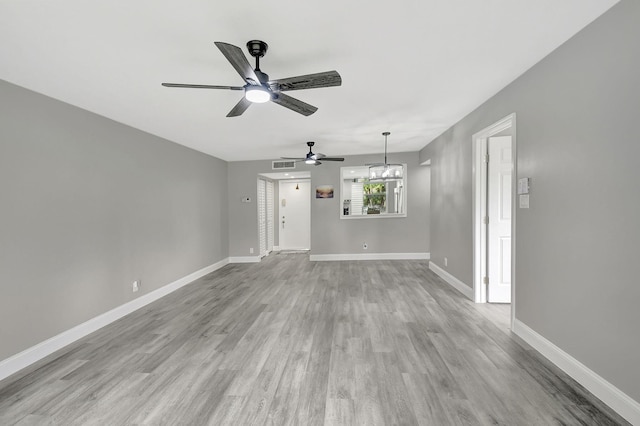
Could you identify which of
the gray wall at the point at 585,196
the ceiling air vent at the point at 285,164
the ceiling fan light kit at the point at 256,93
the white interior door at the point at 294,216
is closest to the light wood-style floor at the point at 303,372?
the gray wall at the point at 585,196

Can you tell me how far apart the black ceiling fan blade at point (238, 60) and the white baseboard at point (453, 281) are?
3.90m

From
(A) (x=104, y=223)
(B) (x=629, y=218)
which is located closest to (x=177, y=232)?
(A) (x=104, y=223)

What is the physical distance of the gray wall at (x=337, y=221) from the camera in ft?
21.1

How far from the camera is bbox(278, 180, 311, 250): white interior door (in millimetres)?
8277

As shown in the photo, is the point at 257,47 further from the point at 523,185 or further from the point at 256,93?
the point at 523,185

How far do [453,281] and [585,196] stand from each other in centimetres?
276

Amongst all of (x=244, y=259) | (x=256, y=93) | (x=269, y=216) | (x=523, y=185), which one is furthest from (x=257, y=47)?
(x=269, y=216)

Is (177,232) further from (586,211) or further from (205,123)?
(586,211)

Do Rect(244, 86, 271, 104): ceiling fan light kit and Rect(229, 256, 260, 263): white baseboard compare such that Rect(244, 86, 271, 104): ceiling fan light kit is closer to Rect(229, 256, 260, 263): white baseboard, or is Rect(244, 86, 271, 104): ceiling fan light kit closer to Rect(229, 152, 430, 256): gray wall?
Rect(229, 152, 430, 256): gray wall

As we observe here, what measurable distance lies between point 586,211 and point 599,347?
3.15ft

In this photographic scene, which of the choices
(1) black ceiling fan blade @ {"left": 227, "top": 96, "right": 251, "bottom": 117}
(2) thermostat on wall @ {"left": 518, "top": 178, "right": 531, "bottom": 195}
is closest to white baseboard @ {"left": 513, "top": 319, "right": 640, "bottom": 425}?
(2) thermostat on wall @ {"left": 518, "top": 178, "right": 531, "bottom": 195}

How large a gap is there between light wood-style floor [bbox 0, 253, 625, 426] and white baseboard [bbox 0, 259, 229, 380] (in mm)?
107

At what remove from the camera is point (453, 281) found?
4352 millimetres

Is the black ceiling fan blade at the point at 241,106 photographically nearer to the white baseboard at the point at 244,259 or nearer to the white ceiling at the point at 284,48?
the white ceiling at the point at 284,48
